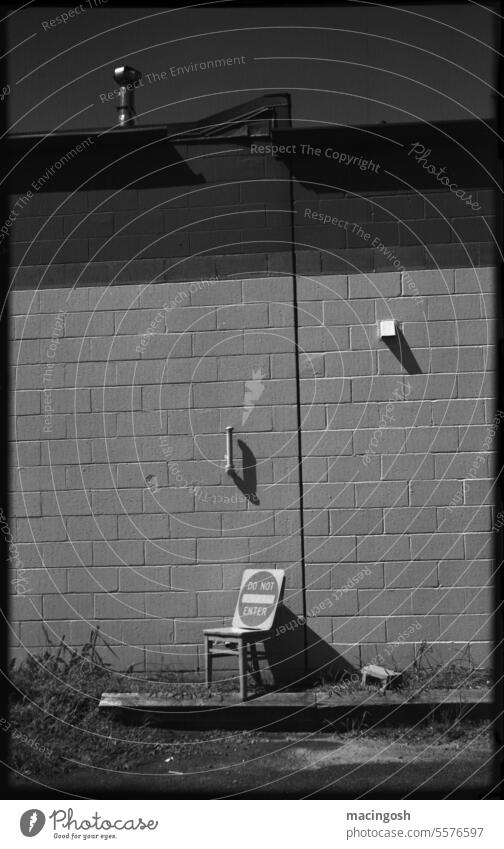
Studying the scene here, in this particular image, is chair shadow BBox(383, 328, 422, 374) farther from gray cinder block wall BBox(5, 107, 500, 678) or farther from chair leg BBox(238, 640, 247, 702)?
chair leg BBox(238, 640, 247, 702)

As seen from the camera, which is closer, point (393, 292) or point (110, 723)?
point (110, 723)

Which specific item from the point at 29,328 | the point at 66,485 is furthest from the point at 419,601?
the point at 29,328

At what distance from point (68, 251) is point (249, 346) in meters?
1.36

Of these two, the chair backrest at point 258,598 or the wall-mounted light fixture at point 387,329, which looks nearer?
the chair backrest at point 258,598

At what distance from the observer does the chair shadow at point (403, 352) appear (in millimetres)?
6148

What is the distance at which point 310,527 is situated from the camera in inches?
242

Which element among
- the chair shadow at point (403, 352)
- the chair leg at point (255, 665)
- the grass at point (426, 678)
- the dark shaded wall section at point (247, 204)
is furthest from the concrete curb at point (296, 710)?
the dark shaded wall section at point (247, 204)

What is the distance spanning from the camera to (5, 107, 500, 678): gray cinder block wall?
610cm

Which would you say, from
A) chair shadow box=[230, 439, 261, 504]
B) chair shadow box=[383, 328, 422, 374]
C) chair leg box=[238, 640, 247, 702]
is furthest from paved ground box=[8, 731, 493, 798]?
chair shadow box=[383, 328, 422, 374]

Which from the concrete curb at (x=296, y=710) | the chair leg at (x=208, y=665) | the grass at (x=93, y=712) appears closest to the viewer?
the grass at (x=93, y=712)

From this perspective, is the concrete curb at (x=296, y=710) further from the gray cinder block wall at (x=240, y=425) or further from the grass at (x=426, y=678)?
the gray cinder block wall at (x=240, y=425)

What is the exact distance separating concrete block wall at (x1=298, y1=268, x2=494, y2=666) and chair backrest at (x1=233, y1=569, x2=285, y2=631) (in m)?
0.23

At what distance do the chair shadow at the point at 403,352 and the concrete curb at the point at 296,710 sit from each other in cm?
201

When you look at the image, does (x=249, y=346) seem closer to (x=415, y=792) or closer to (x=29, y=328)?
(x=29, y=328)
